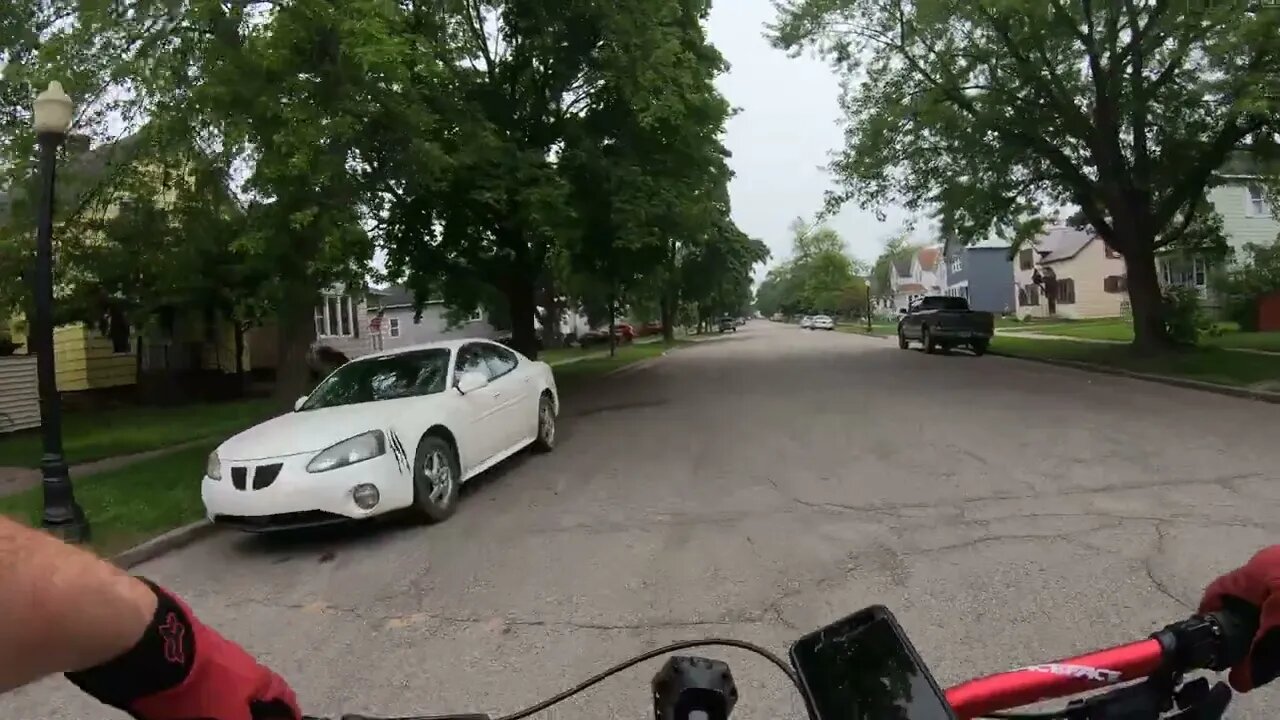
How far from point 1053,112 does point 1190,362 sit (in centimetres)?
581

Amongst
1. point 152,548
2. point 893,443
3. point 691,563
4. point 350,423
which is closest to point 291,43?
point 350,423

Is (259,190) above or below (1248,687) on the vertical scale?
above

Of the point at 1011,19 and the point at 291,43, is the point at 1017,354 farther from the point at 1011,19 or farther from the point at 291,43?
the point at 291,43

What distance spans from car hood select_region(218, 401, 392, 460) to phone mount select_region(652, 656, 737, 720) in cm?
582

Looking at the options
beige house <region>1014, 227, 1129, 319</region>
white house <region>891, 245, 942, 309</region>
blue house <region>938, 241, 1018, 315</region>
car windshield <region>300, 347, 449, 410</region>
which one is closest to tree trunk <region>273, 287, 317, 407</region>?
car windshield <region>300, 347, 449, 410</region>

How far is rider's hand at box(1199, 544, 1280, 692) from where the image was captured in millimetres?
1821

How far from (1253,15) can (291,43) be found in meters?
13.3

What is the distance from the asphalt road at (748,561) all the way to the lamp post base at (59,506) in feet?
3.60

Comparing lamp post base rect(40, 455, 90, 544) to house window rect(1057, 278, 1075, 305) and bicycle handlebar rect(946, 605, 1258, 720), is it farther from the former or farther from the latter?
house window rect(1057, 278, 1075, 305)

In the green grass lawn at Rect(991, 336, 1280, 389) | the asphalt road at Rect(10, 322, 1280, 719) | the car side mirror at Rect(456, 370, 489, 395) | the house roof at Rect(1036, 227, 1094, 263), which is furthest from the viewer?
the house roof at Rect(1036, 227, 1094, 263)

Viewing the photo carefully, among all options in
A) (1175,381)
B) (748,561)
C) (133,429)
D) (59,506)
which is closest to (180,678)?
(748,561)

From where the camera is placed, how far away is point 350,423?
7.42m

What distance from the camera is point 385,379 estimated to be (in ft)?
29.3

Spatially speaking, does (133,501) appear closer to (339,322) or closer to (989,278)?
(339,322)
